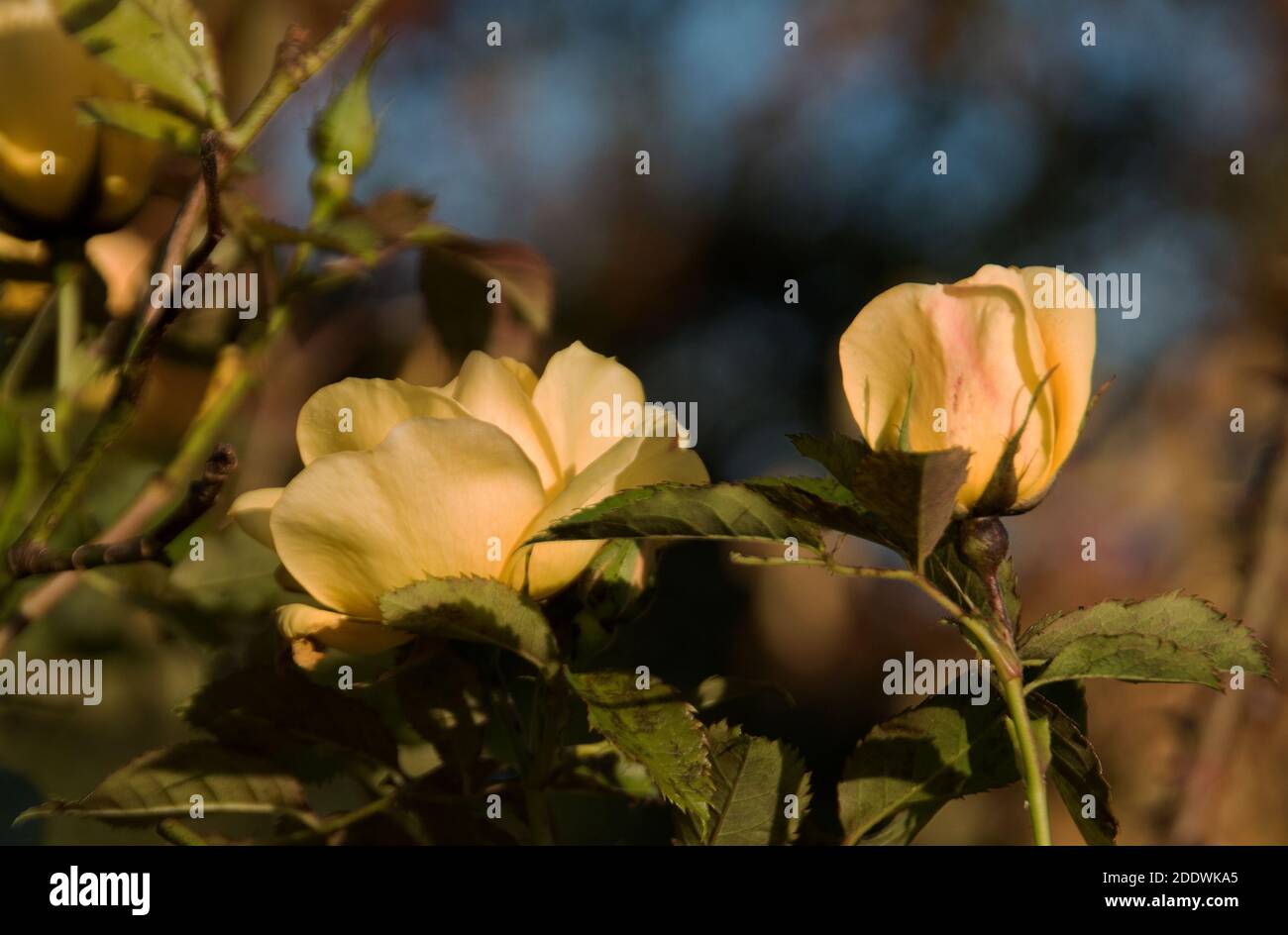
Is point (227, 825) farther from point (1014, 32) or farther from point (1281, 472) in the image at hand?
point (1014, 32)

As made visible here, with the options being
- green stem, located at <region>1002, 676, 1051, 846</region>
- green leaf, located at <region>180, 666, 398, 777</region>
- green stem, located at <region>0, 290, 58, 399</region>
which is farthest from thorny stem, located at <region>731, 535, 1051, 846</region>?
green stem, located at <region>0, 290, 58, 399</region>

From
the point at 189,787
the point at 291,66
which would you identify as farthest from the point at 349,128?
the point at 189,787

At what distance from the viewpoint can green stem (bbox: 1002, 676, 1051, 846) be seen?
0.17m

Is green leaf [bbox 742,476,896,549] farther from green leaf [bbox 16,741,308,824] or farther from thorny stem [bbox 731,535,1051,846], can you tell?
green leaf [bbox 16,741,308,824]

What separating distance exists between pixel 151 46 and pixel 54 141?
0.04 m

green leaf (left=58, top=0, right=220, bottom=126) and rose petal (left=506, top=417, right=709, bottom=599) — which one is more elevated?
green leaf (left=58, top=0, right=220, bottom=126)

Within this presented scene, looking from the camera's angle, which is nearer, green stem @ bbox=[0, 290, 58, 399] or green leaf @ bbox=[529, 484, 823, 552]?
green leaf @ bbox=[529, 484, 823, 552]

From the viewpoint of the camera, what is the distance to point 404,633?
0.71 ft

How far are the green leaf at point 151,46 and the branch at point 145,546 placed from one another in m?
0.09

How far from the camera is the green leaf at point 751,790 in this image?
207 millimetres
